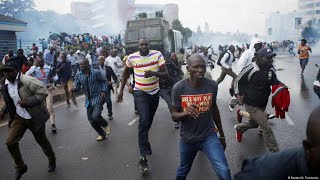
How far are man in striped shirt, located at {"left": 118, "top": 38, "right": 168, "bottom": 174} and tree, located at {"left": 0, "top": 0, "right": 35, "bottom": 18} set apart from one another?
43.7 meters

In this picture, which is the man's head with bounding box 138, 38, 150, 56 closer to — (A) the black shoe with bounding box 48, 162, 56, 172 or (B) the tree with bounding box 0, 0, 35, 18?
Result: (A) the black shoe with bounding box 48, 162, 56, 172

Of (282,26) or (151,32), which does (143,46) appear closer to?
(151,32)

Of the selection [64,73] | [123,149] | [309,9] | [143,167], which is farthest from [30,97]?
[309,9]

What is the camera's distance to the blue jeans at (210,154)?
3.21 meters

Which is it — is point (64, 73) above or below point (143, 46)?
below

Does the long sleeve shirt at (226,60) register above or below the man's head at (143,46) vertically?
below

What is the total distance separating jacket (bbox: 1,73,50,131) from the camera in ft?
15.1

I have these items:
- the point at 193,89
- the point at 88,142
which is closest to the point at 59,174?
the point at 88,142

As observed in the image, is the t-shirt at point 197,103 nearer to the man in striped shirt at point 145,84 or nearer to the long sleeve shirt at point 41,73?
the man in striped shirt at point 145,84

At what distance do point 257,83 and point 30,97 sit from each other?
319 centimetres

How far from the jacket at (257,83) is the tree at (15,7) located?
44729 millimetres

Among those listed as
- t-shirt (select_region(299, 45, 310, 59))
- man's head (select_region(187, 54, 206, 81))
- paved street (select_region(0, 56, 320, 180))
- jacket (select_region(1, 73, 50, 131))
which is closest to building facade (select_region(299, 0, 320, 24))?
t-shirt (select_region(299, 45, 310, 59))

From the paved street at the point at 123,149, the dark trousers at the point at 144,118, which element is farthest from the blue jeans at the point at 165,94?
the dark trousers at the point at 144,118

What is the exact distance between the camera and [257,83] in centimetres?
472
